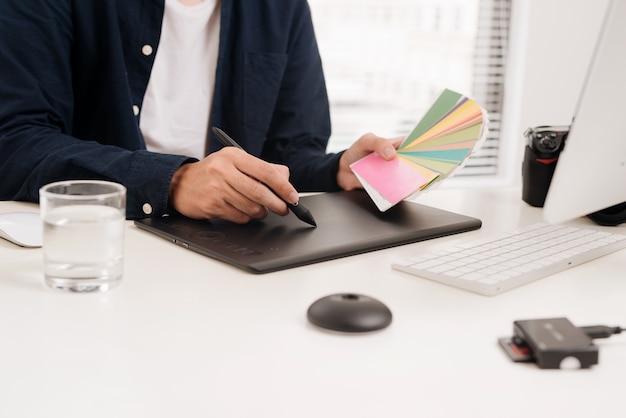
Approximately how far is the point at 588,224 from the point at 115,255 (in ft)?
2.37

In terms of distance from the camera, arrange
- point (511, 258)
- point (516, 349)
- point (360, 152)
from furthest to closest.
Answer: point (360, 152) < point (511, 258) < point (516, 349)

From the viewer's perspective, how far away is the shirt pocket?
63.0 inches

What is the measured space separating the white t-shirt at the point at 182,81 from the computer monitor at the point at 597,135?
88 centimetres

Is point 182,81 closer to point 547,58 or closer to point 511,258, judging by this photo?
point 511,258

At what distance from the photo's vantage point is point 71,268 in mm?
776

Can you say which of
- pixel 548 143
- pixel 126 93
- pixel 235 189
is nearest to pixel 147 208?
pixel 235 189

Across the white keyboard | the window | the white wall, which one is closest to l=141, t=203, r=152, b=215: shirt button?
the white keyboard

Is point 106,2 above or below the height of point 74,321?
above

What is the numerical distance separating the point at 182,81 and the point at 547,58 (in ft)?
6.32

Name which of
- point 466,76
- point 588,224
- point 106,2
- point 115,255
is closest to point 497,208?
point 588,224

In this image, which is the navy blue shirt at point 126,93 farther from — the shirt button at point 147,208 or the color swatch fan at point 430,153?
the color swatch fan at point 430,153

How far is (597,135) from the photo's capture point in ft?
2.79

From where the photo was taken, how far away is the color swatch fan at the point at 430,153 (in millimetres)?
1120

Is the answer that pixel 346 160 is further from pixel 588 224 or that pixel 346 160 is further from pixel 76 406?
pixel 76 406
